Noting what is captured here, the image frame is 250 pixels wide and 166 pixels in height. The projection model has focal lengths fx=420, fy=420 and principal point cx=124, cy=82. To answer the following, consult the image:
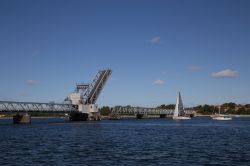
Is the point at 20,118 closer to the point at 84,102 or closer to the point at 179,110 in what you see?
the point at 84,102

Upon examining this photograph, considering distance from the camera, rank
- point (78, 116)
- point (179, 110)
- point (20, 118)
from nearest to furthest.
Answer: point (20, 118), point (78, 116), point (179, 110)

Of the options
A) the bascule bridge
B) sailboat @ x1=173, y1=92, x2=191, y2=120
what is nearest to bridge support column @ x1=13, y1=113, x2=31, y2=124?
the bascule bridge

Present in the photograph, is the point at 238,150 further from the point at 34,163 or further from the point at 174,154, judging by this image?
the point at 34,163

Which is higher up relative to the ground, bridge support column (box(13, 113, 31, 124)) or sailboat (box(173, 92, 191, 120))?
sailboat (box(173, 92, 191, 120))

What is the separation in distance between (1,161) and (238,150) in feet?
60.4

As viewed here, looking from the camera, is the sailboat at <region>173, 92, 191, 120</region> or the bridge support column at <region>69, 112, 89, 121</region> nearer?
the bridge support column at <region>69, 112, 89, 121</region>

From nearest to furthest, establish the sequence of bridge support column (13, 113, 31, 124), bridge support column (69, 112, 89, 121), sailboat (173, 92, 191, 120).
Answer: bridge support column (13, 113, 31, 124), bridge support column (69, 112, 89, 121), sailboat (173, 92, 191, 120)

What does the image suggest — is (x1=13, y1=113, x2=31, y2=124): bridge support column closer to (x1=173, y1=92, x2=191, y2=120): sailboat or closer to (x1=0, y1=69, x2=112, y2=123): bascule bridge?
(x1=0, y1=69, x2=112, y2=123): bascule bridge

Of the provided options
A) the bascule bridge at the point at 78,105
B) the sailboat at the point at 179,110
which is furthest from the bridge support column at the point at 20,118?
the sailboat at the point at 179,110

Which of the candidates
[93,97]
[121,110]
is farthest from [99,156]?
[121,110]

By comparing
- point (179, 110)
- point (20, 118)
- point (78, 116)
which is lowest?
point (20, 118)

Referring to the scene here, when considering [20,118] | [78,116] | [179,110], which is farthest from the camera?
[179,110]

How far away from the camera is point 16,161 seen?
27.0m

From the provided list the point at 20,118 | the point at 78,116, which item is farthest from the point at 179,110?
the point at 20,118
